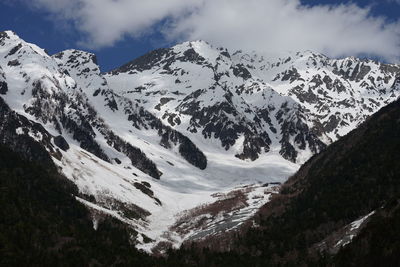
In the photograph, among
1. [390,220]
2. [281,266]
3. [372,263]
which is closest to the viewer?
[372,263]

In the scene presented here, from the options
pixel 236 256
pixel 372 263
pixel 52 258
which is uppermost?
pixel 52 258

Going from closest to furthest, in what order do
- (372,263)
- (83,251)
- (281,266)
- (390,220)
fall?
(372,263) → (390,220) → (281,266) → (83,251)

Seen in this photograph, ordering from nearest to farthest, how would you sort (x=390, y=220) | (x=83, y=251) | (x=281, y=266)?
(x=390, y=220)
(x=281, y=266)
(x=83, y=251)

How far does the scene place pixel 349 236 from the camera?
182625 millimetres

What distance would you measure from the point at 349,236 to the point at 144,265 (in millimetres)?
62934

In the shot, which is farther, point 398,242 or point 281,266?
point 281,266

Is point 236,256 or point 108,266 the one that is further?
point 236,256

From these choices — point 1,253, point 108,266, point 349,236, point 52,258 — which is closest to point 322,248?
point 349,236

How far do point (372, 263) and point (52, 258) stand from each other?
96.5 meters

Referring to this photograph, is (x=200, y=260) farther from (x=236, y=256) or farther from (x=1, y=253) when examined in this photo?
(x=1, y=253)

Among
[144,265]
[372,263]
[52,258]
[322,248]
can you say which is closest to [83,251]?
[52,258]

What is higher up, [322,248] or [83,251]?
[83,251]

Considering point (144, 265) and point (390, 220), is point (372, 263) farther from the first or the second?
point (144, 265)

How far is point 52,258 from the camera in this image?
616 ft
